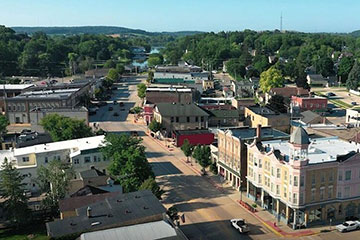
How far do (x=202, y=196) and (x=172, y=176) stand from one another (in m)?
7.03

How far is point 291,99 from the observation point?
88312mm

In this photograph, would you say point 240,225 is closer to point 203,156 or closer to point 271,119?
point 203,156

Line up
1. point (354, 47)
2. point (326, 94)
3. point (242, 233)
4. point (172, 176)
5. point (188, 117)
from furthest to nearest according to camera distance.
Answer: point (354, 47)
point (326, 94)
point (188, 117)
point (172, 176)
point (242, 233)

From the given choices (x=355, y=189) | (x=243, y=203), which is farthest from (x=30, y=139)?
(x=355, y=189)

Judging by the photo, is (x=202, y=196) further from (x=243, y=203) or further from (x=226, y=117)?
(x=226, y=117)

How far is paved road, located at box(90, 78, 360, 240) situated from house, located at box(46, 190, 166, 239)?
18.5ft

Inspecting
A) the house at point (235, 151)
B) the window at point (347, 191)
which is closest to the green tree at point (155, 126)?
the house at point (235, 151)

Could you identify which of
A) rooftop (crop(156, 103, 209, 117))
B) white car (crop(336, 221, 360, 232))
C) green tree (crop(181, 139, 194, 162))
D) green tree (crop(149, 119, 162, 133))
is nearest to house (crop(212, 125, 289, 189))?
green tree (crop(181, 139, 194, 162))

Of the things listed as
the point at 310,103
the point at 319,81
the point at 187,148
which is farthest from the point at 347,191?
the point at 319,81

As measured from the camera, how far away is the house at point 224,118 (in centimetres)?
7121

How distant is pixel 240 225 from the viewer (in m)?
35.6

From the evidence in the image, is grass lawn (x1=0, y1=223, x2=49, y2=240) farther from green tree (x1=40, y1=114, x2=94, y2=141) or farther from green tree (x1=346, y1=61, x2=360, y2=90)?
green tree (x1=346, y1=61, x2=360, y2=90)

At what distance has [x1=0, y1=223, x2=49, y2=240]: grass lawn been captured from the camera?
3353cm

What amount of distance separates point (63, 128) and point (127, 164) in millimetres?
18747
